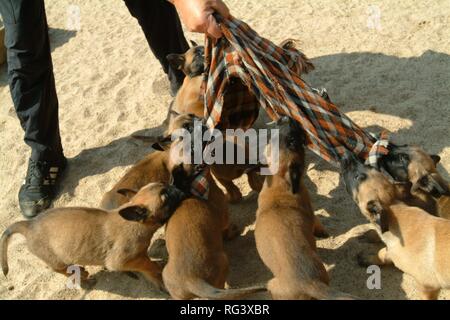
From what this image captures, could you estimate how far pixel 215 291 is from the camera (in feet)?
12.2

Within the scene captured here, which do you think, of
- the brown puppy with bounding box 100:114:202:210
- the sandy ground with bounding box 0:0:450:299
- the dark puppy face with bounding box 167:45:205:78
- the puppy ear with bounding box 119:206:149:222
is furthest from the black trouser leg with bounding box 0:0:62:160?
the puppy ear with bounding box 119:206:149:222

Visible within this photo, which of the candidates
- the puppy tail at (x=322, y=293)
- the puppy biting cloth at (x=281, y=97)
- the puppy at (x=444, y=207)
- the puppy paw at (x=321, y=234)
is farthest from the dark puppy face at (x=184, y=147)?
the puppy at (x=444, y=207)

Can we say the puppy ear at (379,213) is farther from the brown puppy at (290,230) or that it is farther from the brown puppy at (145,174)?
the brown puppy at (145,174)

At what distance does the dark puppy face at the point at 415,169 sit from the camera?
14.1 feet

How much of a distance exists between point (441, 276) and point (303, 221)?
3.51 ft

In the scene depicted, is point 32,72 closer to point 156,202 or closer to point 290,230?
point 156,202

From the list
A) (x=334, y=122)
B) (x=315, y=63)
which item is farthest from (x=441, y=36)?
(x=334, y=122)

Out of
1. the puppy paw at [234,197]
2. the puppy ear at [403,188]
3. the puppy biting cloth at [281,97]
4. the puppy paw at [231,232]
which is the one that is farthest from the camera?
the puppy paw at [234,197]

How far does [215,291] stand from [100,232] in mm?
1196

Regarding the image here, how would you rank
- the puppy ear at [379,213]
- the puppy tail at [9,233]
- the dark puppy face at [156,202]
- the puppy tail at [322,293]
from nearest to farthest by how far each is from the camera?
the puppy tail at [322,293], the puppy ear at [379,213], the dark puppy face at [156,202], the puppy tail at [9,233]

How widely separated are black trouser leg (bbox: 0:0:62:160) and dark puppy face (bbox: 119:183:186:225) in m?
1.53

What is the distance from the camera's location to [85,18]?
873 centimetres

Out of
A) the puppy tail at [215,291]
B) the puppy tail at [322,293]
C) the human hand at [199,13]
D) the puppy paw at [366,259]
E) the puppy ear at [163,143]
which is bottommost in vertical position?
the puppy paw at [366,259]

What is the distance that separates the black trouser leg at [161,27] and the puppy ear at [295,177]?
2647 mm
